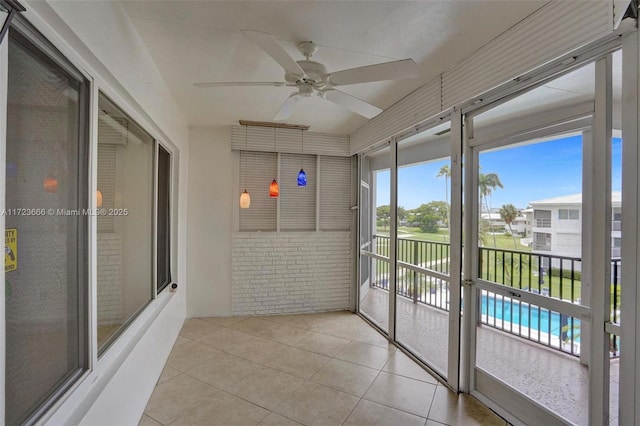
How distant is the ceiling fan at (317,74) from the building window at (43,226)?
872 mm

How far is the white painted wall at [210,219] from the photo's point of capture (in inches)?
165

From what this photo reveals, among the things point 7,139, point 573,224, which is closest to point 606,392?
point 573,224

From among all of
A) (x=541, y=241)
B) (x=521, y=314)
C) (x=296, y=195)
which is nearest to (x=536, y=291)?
(x=541, y=241)

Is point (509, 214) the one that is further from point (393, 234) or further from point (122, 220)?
point (122, 220)

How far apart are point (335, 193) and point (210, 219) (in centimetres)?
195

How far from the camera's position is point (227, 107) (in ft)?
11.3

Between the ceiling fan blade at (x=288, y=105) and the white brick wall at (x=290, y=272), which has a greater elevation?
A: the ceiling fan blade at (x=288, y=105)

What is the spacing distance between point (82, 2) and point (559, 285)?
308cm

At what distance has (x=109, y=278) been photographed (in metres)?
1.80

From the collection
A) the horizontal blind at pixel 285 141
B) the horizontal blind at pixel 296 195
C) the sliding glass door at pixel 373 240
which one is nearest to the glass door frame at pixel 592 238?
the sliding glass door at pixel 373 240

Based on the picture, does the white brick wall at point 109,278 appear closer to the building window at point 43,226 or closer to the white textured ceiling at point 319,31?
the building window at point 43,226

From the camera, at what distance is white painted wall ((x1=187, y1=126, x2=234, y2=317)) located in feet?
13.7

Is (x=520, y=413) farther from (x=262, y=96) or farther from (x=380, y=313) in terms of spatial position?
(x=262, y=96)

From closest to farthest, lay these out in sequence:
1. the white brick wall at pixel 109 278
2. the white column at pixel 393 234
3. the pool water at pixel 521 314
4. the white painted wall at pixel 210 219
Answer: the white brick wall at pixel 109 278, the pool water at pixel 521 314, the white column at pixel 393 234, the white painted wall at pixel 210 219
